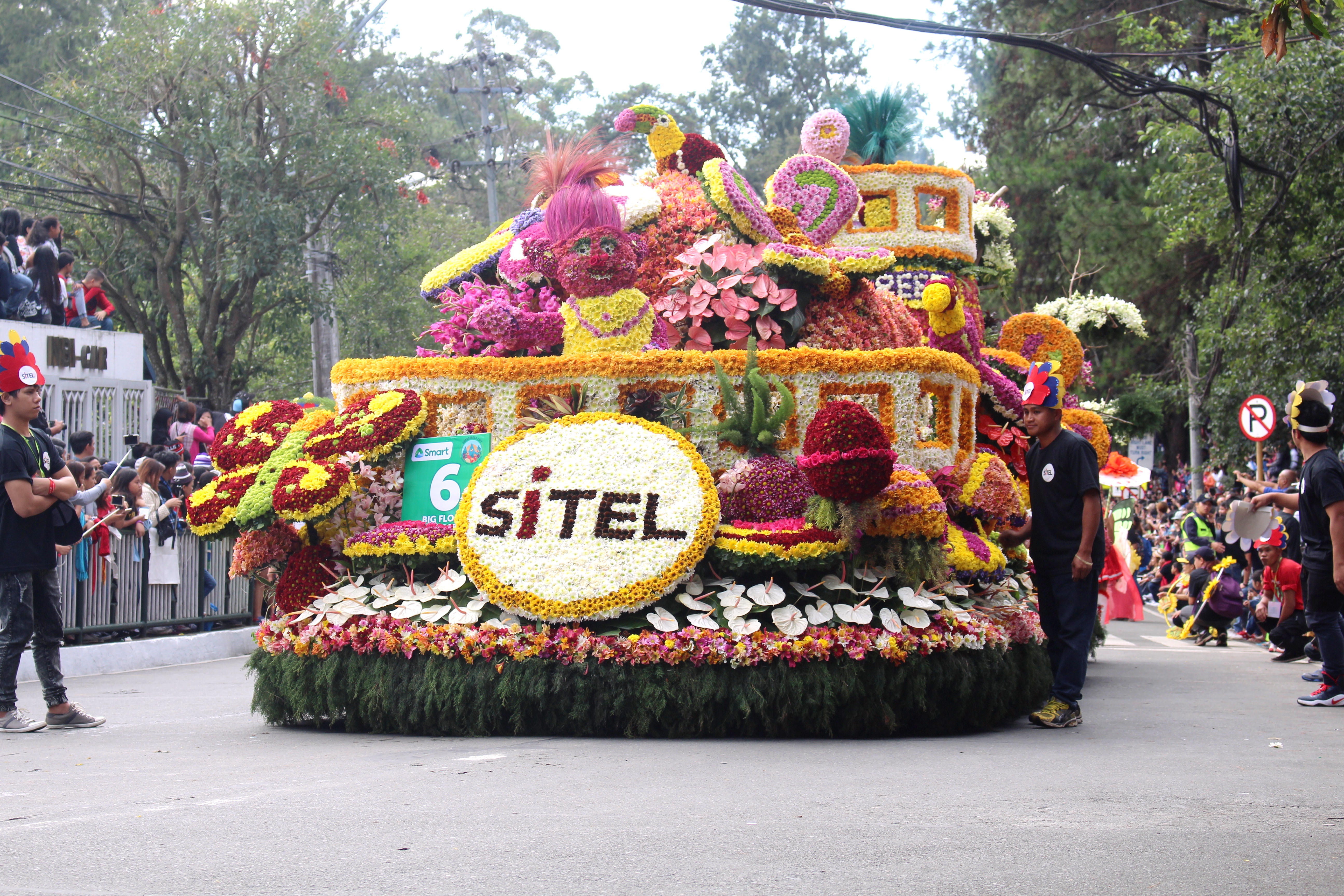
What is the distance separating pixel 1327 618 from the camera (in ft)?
30.1

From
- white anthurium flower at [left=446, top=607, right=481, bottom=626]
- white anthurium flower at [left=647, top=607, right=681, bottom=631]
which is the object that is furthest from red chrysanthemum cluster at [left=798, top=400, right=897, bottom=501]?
white anthurium flower at [left=446, top=607, right=481, bottom=626]

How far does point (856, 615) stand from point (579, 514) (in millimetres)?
1692

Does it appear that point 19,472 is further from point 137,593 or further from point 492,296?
point 137,593

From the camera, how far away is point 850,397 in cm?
845

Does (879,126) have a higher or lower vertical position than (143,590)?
higher

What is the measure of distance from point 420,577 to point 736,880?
15.1 ft

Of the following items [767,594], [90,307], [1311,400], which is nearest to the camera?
[767,594]

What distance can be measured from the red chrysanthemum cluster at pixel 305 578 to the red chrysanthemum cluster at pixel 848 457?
3.15m

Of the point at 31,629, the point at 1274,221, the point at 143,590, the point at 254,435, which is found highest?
the point at 1274,221

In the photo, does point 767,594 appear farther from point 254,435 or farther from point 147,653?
point 147,653

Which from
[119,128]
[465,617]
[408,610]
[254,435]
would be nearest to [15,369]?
[254,435]

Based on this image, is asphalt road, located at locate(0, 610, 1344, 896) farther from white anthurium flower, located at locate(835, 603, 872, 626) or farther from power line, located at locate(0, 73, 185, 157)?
power line, located at locate(0, 73, 185, 157)

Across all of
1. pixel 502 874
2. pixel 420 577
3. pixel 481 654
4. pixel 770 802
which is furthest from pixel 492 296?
pixel 502 874

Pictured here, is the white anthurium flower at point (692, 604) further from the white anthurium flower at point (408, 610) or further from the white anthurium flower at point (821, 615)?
the white anthurium flower at point (408, 610)
